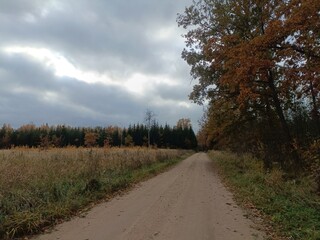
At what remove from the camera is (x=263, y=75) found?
20.0m

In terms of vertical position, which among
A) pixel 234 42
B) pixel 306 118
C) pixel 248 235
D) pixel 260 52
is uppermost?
pixel 234 42

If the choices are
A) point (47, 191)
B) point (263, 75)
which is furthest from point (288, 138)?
point (47, 191)

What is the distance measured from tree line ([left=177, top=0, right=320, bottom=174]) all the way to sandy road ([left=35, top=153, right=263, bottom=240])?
560 cm

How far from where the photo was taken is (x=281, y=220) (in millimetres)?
9547

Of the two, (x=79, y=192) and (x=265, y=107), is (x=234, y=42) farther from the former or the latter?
(x=79, y=192)

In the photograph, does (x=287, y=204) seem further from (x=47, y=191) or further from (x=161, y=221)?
(x=47, y=191)

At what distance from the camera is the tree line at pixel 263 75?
48.2 feet

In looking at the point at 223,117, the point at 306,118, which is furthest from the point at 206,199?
the point at 223,117

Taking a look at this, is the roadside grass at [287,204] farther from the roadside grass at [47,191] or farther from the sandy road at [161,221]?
the roadside grass at [47,191]

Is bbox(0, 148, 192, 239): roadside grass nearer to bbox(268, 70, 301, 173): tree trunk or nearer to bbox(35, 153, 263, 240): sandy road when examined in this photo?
bbox(35, 153, 263, 240): sandy road

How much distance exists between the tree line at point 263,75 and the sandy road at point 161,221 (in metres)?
5.60

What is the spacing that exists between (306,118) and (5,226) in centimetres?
2094

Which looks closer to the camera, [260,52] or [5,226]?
[5,226]

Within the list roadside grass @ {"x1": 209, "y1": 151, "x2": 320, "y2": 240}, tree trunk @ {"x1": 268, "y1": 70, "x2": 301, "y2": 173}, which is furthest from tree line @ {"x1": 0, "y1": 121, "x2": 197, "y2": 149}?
roadside grass @ {"x1": 209, "y1": 151, "x2": 320, "y2": 240}
